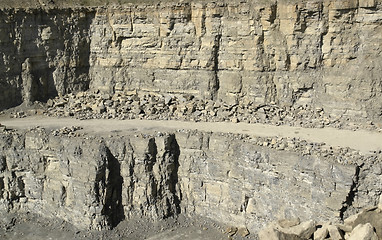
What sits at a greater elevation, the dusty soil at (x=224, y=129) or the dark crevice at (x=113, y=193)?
the dusty soil at (x=224, y=129)

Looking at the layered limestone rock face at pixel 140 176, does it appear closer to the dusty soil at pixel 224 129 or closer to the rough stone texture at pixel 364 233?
the dusty soil at pixel 224 129

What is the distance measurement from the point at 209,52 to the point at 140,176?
8.56 metres

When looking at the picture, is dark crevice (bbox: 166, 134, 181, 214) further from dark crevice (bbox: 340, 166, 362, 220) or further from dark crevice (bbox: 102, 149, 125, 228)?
dark crevice (bbox: 340, 166, 362, 220)

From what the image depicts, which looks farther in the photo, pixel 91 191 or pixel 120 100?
pixel 120 100

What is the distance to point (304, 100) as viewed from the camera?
25.0 metres

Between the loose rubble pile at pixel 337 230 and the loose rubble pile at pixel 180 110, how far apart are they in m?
9.08

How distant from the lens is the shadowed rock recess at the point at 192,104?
20.2m

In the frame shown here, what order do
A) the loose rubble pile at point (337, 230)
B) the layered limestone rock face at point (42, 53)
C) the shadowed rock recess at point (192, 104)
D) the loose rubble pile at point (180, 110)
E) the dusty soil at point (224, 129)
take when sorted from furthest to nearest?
the layered limestone rock face at point (42, 53) < the loose rubble pile at point (180, 110) < the dusty soil at point (224, 129) < the shadowed rock recess at point (192, 104) < the loose rubble pile at point (337, 230)

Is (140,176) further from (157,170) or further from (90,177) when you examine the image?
(90,177)

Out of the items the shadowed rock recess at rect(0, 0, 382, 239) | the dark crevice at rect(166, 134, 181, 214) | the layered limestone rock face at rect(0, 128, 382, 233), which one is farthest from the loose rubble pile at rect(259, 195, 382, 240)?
the dark crevice at rect(166, 134, 181, 214)

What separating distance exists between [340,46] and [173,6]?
9.75 metres

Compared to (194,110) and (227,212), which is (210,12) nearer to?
(194,110)

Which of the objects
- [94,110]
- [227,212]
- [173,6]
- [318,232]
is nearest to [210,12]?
[173,6]

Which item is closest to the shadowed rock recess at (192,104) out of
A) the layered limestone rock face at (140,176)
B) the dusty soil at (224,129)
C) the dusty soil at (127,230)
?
the layered limestone rock face at (140,176)
